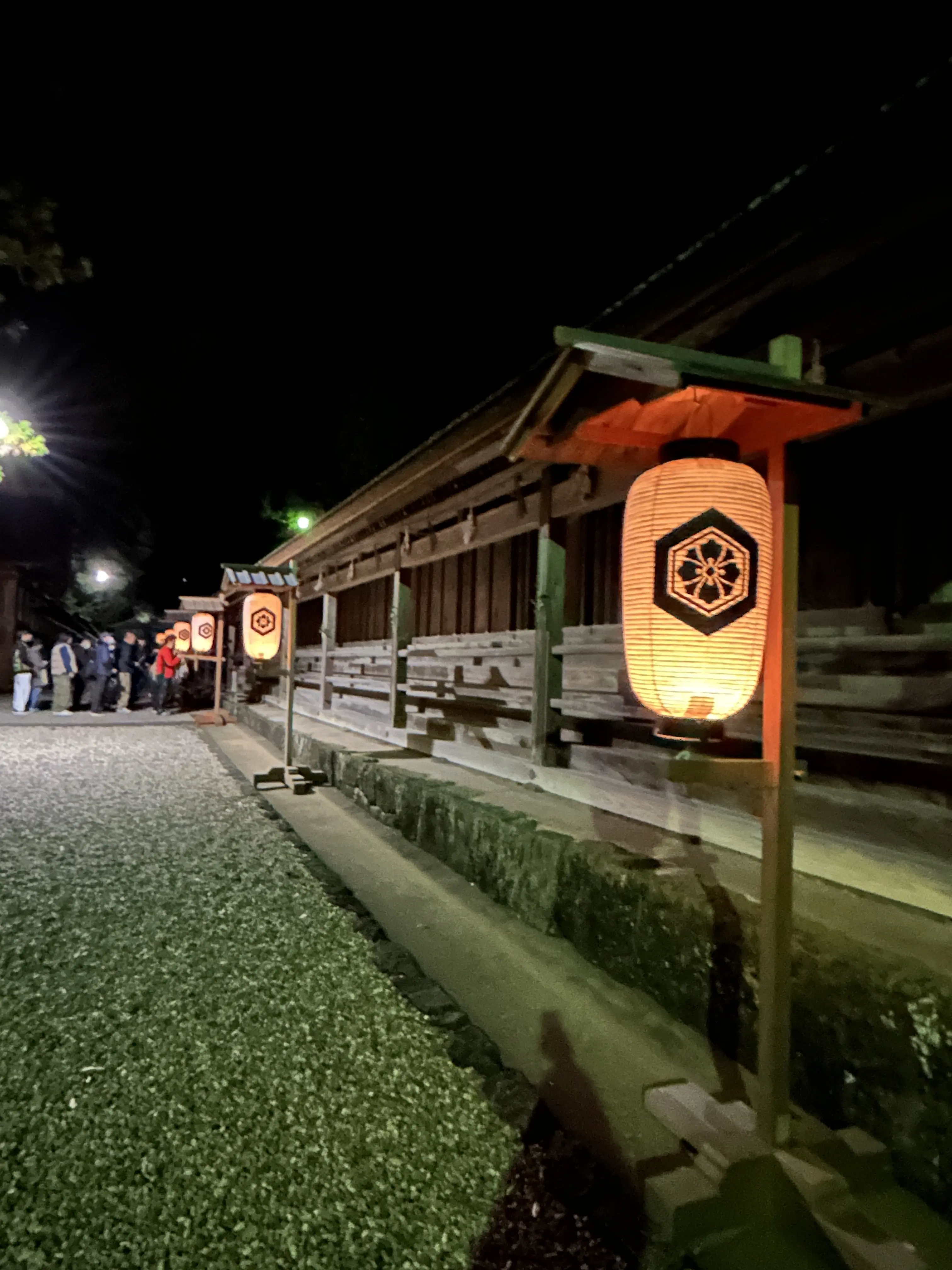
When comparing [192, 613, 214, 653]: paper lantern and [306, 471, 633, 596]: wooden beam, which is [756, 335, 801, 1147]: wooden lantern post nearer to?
[306, 471, 633, 596]: wooden beam

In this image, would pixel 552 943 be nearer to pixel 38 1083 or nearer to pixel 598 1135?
pixel 598 1135

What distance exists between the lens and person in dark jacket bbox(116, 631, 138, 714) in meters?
23.3

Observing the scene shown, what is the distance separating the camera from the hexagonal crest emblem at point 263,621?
13250mm

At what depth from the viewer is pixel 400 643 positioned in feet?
34.5

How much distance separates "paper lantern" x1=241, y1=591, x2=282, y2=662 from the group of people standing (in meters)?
11.1

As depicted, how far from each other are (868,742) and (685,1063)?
6.21 ft

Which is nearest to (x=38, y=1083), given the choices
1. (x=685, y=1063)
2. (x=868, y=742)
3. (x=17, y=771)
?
(x=685, y=1063)

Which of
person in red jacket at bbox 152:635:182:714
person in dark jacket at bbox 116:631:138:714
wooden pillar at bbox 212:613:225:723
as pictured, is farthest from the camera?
person in red jacket at bbox 152:635:182:714

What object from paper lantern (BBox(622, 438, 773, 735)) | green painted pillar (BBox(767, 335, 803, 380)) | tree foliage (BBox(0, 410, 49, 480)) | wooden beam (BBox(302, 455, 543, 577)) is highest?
tree foliage (BBox(0, 410, 49, 480))

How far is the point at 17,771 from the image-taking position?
37.1 ft

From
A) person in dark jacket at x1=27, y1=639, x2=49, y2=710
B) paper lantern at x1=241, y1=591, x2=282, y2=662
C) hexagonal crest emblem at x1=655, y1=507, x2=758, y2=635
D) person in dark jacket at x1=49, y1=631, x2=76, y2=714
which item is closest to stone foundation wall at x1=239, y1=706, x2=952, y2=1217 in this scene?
hexagonal crest emblem at x1=655, y1=507, x2=758, y2=635

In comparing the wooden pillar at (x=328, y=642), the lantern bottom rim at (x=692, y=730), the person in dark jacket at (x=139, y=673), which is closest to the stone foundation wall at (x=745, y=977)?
the lantern bottom rim at (x=692, y=730)

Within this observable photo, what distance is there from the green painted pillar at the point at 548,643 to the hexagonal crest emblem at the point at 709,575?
3.80m

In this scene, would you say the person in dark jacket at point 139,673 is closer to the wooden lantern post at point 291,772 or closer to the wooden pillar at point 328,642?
the wooden pillar at point 328,642
